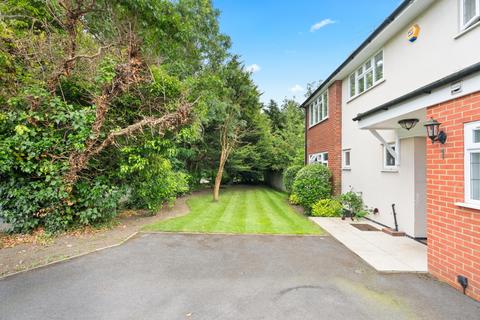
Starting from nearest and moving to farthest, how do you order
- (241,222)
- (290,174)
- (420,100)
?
(420,100) < (241,222) < (290,174)

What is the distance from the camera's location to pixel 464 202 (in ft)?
11.9

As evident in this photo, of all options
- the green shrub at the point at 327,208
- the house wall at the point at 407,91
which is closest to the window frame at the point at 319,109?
the house wall at the point at 407,91

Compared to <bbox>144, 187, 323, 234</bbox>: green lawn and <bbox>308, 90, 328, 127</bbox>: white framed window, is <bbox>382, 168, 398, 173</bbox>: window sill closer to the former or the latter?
<bbox>144, 187, 323, 234</bbox>: green lawn

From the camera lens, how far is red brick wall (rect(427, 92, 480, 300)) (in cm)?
347

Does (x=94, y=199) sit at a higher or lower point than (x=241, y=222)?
higher

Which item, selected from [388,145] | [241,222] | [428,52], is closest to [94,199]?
[241,222]

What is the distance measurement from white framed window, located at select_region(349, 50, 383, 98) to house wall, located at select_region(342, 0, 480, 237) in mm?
260

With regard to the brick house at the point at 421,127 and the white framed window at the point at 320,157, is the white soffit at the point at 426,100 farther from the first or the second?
the white framed window at the point at 320,157

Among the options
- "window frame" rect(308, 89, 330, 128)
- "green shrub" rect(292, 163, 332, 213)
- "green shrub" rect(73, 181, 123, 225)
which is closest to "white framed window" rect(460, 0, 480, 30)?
"green shrub" rect(292, 163, 332, 213)

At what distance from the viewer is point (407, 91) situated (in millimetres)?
6410

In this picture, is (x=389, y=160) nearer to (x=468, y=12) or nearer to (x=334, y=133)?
(x=334, y=133)

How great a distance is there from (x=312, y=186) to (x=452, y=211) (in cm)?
610

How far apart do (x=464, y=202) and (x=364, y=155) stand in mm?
5288

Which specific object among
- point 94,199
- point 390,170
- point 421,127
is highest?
point 421,127
